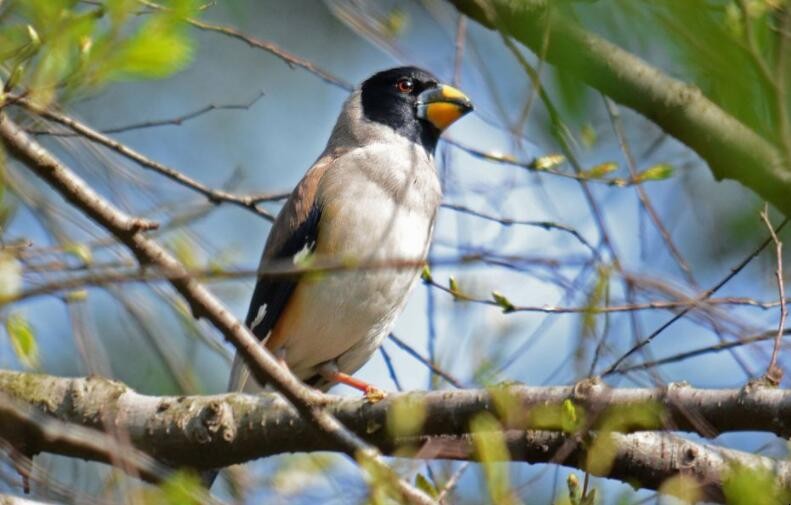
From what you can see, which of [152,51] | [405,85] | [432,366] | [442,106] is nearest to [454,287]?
[432,366]

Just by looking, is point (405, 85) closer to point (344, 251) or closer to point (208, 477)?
point (344, 251)

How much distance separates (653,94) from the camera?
16.9 ft

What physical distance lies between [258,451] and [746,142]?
219 centimetres

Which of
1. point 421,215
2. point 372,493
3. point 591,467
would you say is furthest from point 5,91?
point 421,215

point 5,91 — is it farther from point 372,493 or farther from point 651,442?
point 651,442

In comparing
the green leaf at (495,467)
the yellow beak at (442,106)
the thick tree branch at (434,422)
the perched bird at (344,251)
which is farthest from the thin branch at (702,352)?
the yellow beak at (442,106)

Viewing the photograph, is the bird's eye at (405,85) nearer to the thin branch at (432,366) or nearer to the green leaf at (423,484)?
the thin branch at (432,366)

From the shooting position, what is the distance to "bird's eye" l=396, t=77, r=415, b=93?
711 centimetres

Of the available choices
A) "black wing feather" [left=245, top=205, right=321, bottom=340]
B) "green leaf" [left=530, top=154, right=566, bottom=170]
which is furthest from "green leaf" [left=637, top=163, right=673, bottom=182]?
"black wing feather" [left=245, top=205, right=321, bottom=340]

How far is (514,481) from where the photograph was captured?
300 centimetres

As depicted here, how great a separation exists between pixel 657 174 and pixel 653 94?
50cm

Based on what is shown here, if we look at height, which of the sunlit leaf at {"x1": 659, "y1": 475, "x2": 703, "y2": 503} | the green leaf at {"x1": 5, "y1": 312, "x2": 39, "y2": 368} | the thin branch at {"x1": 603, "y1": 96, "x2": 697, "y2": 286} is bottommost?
the sunlit leaf at {"x1": 659, "y1": 475, "x2": 703, "y2": 503}

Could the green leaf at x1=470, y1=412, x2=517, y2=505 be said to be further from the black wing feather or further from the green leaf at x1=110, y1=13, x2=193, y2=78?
the black wing feather

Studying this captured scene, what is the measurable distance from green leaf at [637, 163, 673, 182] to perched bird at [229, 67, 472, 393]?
3.82 feet
